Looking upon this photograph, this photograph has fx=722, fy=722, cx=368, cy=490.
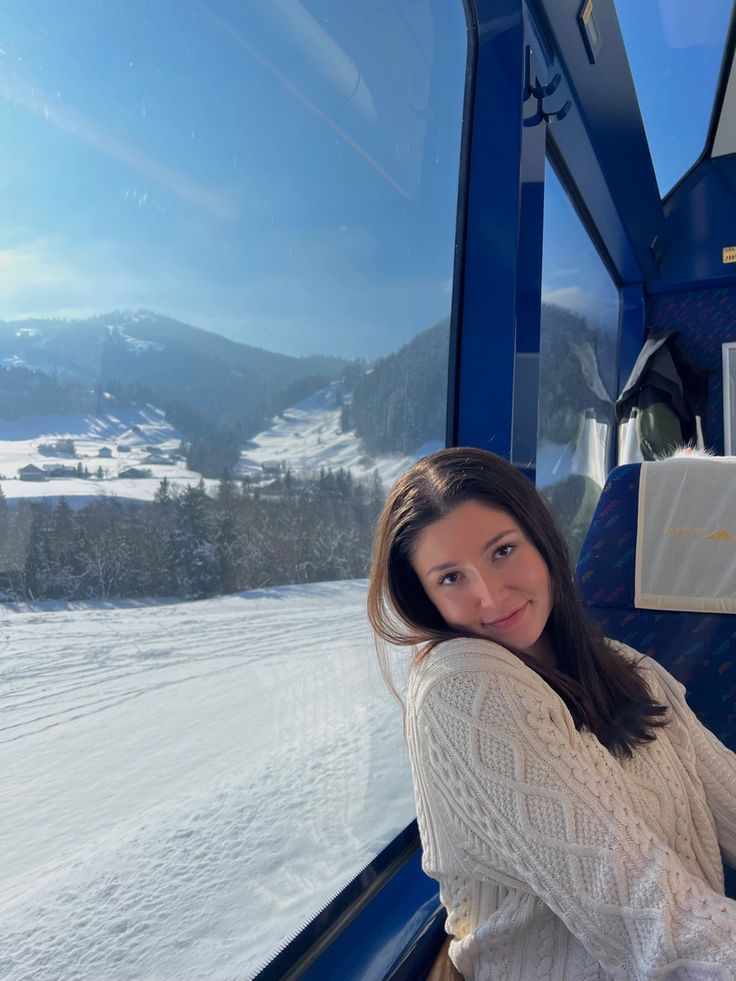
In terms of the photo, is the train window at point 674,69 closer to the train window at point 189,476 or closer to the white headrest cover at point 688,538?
the train window at point 189,476

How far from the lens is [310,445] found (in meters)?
1.28

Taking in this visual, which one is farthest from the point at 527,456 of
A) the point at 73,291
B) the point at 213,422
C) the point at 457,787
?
the point at 73,291

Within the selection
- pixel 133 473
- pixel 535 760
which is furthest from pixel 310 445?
pixel 535 760

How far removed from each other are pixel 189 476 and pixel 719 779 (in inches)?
34.2

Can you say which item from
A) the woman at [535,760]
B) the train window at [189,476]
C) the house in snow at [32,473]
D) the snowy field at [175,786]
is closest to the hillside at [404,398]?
the train window at [189,476]

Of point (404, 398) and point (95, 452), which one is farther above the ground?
point (404, 398)

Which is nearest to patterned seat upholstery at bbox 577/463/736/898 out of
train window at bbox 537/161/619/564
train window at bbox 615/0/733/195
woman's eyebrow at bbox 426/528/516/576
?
woman's eyebrow at bbox 426/528/516/576

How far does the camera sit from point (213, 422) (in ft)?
3.38

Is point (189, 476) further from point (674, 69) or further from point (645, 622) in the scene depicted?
point (674, 69)

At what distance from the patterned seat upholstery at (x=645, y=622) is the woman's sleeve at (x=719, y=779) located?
290 mm

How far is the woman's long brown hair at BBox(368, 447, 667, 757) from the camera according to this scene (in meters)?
0.96

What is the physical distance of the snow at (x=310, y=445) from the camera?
1140mm

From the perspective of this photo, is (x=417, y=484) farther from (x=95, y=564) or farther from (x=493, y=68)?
(x=493, y=68)

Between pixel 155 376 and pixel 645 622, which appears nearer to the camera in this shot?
pixel 155 376
